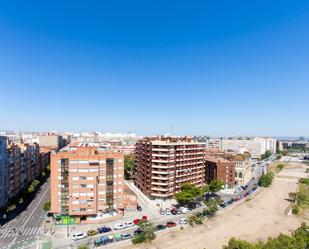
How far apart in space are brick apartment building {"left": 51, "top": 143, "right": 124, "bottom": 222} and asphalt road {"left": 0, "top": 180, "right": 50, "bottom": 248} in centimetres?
555

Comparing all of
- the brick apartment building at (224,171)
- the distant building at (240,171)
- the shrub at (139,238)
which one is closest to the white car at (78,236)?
the shrub at (139,238)

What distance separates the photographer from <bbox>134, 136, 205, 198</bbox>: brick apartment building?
76125 millimetres

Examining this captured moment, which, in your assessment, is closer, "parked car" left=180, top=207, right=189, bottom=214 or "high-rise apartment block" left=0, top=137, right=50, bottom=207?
"high-rise apartment block" left=0, top=137, right=50, bottom=207

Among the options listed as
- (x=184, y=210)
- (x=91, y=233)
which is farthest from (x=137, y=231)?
(x=184, y=210)

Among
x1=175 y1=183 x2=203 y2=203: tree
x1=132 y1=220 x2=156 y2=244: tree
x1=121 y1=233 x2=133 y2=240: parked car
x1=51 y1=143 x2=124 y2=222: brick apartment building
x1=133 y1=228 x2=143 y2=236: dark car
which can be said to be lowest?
x1=121 y1=233 x2=133 y2=240: parked car

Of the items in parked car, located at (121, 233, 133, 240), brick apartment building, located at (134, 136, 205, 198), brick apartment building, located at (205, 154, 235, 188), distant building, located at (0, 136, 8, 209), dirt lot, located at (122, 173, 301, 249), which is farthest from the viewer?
brick apartment building, located at (205, 154, 235, 188)

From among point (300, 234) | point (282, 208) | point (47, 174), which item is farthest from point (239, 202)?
point (47, 174)

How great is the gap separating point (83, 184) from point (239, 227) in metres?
38.0

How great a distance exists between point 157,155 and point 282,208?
41.6 metres

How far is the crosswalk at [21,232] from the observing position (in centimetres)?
5184

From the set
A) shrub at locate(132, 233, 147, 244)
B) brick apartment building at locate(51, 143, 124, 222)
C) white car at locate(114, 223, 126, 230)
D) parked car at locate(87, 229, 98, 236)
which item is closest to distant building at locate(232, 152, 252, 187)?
brick apartment building at locate(51, 143, 124, 222)

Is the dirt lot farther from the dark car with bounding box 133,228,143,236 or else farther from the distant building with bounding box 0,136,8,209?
the distant building with bounding box 0,136,8,209

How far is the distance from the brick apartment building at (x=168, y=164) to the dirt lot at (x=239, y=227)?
17.4 meters

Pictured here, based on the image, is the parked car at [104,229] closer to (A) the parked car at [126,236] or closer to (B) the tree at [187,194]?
(A) the parked car at [126,236]
